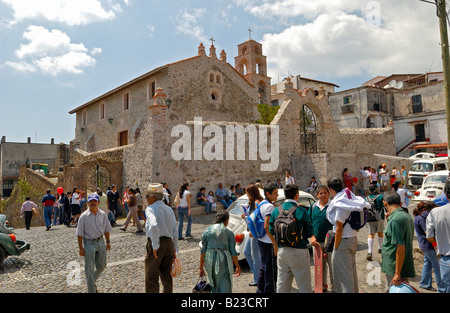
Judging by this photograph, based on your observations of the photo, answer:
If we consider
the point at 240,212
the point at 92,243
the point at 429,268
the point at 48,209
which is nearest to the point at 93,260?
the point at 92,243

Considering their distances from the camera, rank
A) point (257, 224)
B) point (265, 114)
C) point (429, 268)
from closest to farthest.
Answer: point (257, 224), point (429, 268), point (265, 114)

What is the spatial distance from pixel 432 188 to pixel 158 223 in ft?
42.0

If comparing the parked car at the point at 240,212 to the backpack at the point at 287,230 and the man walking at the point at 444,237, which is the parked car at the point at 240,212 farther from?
the man walking at the point at 444,237

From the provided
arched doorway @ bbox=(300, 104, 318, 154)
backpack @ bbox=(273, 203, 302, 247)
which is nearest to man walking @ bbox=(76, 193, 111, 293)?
backpack @ bbox=(273, 203, 302, 247)

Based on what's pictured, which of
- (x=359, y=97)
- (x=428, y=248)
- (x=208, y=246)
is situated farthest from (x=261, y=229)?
(x=359, y=97)

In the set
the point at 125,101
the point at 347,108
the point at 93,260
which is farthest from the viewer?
the point at 347,108

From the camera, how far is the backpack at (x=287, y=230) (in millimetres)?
3873

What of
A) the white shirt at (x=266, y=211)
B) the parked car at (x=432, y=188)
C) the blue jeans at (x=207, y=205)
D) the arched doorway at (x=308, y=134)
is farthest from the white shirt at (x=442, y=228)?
the arched doorway at (x=308, y=134)

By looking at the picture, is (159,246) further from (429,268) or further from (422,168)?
(422,168)

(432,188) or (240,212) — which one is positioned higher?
(432,188)

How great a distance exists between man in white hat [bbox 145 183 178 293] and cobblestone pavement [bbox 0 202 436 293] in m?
0.98

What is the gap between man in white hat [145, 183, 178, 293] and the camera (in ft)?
14.5

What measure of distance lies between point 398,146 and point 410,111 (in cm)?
376

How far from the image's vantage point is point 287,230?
152 inches
